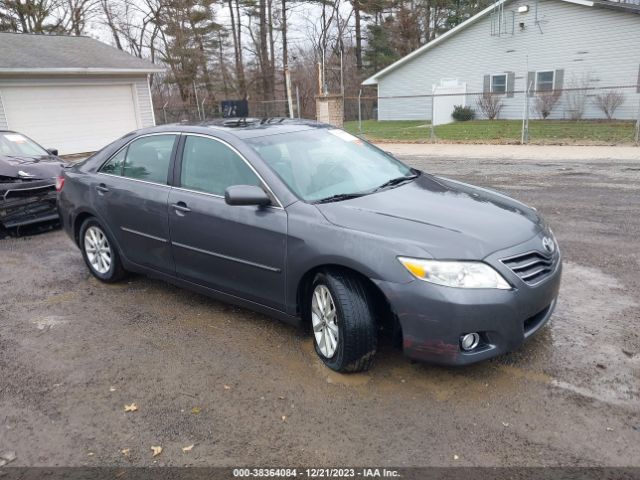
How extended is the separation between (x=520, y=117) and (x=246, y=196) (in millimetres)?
23654

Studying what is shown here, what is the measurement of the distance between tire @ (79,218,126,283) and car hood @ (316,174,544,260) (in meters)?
2.54

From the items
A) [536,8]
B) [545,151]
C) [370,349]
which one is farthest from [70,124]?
[536,8]

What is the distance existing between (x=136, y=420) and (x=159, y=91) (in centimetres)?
3697

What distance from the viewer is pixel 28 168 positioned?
7500mm

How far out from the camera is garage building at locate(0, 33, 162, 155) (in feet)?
52.5

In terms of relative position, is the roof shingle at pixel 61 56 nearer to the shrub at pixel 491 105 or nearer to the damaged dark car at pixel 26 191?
the damaged dark car at pixel 26 191

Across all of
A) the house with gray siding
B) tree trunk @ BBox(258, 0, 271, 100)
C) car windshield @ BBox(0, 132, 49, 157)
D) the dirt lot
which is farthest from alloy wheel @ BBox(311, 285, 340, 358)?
tree trunk @ BBox(258, 0, 271, 100)

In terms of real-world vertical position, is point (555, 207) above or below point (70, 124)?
below

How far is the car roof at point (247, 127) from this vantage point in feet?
13.5

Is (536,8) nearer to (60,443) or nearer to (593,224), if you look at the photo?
(593,224)

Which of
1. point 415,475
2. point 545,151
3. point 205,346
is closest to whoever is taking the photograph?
point 415,475

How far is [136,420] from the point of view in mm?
3027

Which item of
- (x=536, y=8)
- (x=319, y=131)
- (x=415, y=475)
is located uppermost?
(x=536, y=8)

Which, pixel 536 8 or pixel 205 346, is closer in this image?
pixel 205 346
